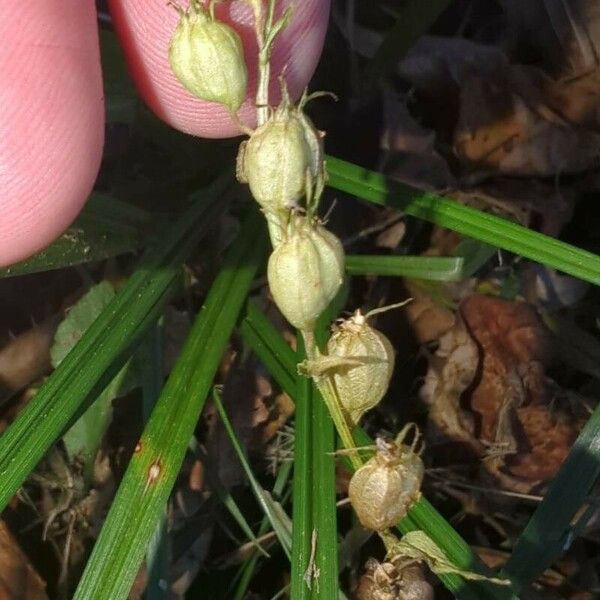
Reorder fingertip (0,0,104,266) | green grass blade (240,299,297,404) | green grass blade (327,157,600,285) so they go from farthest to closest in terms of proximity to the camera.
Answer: green grass blade (240,299,297,404)
green grass blade (327,157,600,285)
fingertip (0,0,104,266)

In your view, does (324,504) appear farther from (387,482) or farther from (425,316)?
(425,316)

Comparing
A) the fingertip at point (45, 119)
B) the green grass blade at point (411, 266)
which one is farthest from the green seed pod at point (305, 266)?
the green grass blade at point (411, 266)

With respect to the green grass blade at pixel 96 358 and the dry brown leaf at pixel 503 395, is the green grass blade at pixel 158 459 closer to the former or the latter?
the green grass blade at pixel 96 358

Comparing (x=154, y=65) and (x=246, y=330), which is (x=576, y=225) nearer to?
(x=246, y=330)

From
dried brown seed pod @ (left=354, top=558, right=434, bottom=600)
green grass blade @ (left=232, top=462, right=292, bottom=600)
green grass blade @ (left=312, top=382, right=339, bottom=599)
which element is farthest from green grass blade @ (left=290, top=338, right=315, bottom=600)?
green grass blade @ (left=232, top=462, right=292, bottom=600)

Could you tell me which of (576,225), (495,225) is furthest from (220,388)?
(576,225)

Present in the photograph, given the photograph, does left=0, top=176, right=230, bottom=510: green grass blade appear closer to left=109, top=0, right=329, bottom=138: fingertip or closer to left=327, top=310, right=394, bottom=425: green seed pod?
left=109, top=0, right=329, bottom=138: fingertip
